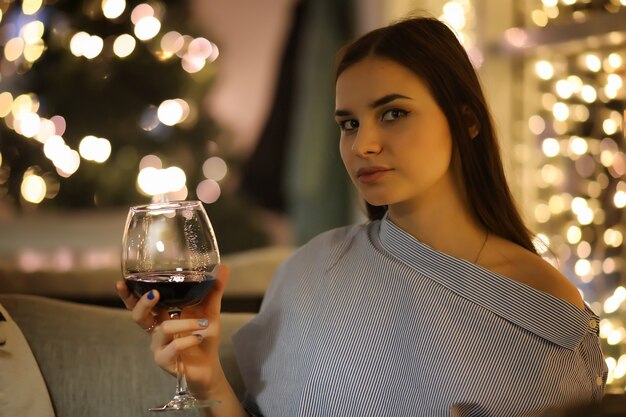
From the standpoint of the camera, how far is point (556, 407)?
1482 mm

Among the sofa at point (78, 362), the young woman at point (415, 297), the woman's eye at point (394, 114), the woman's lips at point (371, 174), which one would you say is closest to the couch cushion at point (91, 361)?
the sofa at point (78, 362)

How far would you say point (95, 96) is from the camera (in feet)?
14.8

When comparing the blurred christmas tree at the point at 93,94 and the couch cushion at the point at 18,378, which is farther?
the blurred christmas tree at the point at 93,94

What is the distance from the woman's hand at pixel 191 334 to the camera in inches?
55.9

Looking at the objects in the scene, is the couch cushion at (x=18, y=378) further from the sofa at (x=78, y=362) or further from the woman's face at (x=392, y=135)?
the woman's face at (x=392, y=135)

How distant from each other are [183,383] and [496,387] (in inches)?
20.6

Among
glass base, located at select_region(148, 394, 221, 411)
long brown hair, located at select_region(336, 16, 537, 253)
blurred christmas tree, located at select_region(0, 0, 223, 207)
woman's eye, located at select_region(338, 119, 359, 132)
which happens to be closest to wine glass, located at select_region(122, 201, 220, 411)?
→ glass base, located at select_region(148, 394, 221, 411)

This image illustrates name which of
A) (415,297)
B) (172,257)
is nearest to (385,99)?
(415,297)

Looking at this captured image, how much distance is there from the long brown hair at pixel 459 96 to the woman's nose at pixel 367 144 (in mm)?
150

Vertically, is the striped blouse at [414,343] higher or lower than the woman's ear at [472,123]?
lower

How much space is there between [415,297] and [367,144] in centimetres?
29

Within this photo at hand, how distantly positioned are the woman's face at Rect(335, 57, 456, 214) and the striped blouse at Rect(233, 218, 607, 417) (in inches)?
4.7

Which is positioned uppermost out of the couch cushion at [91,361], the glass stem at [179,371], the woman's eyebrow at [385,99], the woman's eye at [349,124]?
the woman's eyebrow at [385,99]

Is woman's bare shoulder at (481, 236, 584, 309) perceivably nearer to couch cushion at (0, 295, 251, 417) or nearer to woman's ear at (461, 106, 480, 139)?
woman's ear at (461, 106, 480, 139)
